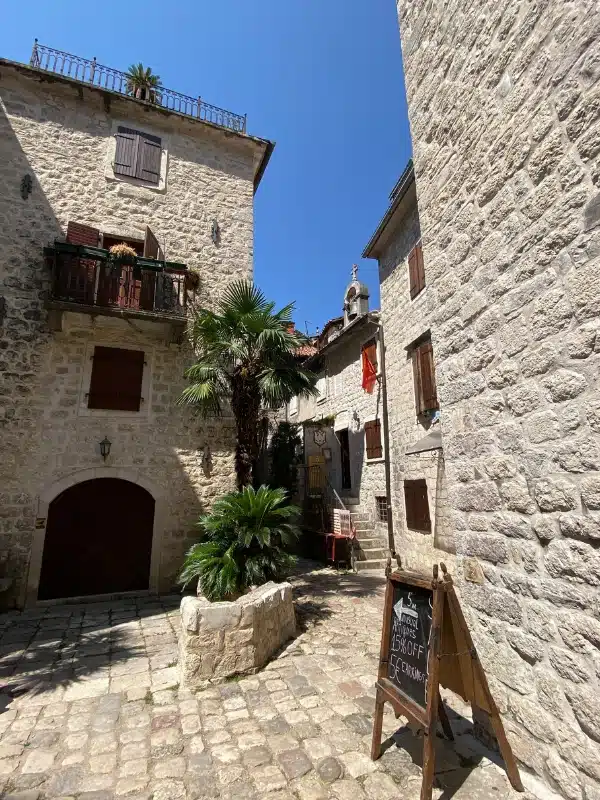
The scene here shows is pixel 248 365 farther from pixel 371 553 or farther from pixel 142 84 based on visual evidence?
pixel 142 84

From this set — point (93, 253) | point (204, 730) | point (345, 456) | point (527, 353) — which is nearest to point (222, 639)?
point (204, 730)

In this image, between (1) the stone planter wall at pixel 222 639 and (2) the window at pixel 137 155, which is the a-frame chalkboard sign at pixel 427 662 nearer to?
(1) the stone planter wall at pixel 222 639

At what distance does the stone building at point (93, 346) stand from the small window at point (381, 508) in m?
4.25

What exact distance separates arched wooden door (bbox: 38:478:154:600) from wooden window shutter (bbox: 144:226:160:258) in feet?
15.9

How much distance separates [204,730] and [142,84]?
1326cm

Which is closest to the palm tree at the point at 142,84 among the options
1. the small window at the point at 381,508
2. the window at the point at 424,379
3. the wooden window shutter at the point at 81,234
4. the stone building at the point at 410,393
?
the wooden window shutter at the point at 81,234

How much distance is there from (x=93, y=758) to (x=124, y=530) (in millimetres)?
5364

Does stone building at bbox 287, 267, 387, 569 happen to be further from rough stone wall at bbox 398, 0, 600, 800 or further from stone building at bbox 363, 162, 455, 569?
rough stone wall at bbox 398, 0, 600, 800

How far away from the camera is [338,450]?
42.1 ft

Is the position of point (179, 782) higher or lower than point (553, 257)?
lower

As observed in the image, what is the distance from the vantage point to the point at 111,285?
7.94 metres

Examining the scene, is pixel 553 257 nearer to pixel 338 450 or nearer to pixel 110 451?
pixel 110 451

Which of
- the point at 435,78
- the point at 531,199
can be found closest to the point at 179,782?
the point at 531,199

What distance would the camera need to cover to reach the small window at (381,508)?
34.0 feet
